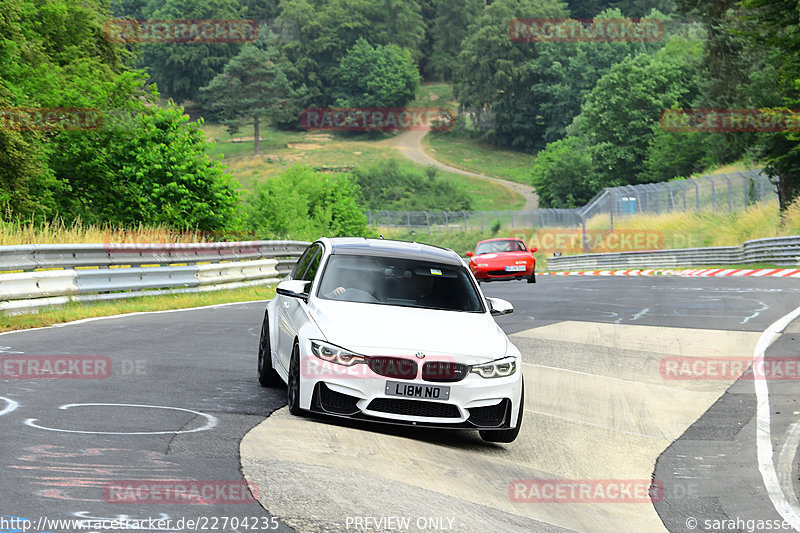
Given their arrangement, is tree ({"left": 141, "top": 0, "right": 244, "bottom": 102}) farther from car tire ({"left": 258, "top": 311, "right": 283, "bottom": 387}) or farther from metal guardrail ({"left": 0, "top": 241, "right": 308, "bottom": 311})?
car tire ({"left": 258, "top": 311, "right": 283, "bottom": 387})

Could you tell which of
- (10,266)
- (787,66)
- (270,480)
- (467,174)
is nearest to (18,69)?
(10,266)

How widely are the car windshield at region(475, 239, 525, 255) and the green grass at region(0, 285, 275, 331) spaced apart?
8.80 metres

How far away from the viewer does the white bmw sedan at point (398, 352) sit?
7496 millimetres

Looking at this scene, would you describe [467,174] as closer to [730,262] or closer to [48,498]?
[730,262]

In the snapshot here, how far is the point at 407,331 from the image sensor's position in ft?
25.7

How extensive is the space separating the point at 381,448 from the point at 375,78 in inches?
6070

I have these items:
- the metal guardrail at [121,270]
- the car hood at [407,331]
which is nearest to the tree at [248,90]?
the metal guardrail at [121,270]

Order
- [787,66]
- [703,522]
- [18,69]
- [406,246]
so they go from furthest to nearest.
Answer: [18,69]
[787,66]
[406,246]
[703,522]

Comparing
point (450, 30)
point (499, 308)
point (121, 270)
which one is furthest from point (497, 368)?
point (450, 30)

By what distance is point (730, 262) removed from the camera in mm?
40781

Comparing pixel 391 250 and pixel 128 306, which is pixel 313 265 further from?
pixel 128 306

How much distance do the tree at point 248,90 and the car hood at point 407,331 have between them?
445 ft

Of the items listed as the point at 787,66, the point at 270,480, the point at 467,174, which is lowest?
the point at 467,174

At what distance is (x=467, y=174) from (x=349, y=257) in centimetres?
12709
